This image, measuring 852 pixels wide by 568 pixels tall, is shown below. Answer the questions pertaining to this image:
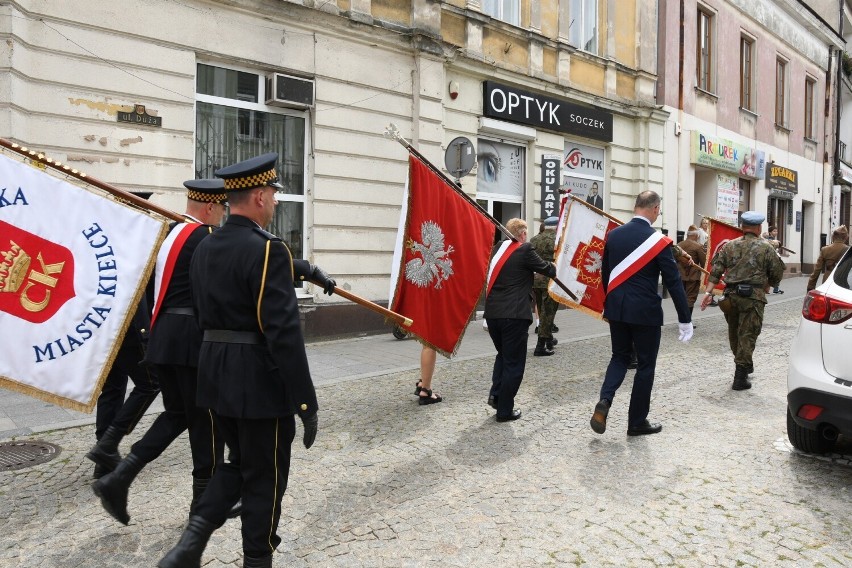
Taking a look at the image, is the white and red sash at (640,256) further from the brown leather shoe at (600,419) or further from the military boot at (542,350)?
the military boot at (542,350)

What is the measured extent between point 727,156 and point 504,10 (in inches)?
393

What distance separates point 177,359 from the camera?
377 cm

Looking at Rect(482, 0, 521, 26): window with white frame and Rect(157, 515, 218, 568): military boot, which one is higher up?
Rect(482, 0, 521, 26): window with white frame

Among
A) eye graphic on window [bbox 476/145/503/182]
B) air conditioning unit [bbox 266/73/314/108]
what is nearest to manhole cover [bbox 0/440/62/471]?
air conditioning unit [bbox 266/73/314/108]

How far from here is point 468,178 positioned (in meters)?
13.4

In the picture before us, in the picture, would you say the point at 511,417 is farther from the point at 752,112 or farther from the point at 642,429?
the point at 752,112

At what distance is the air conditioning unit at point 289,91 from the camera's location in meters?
10.4

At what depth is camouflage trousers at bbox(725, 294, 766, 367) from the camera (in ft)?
24.2

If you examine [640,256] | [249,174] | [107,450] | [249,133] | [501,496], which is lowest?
[501,496]

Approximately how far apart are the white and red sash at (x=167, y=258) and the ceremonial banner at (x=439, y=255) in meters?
2.69

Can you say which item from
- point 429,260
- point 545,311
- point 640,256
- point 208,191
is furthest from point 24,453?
point 545,311

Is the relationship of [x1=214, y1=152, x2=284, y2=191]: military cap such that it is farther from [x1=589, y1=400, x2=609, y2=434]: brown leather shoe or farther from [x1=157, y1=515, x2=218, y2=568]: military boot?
[x1=589, y1=400, x2=609, y2=434]: brown leather shoe

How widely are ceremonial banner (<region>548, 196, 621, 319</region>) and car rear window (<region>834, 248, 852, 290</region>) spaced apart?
153 inches

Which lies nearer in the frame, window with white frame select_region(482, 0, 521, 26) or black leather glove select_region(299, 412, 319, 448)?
black leather glove select_region(299, 412, 319, 448)
